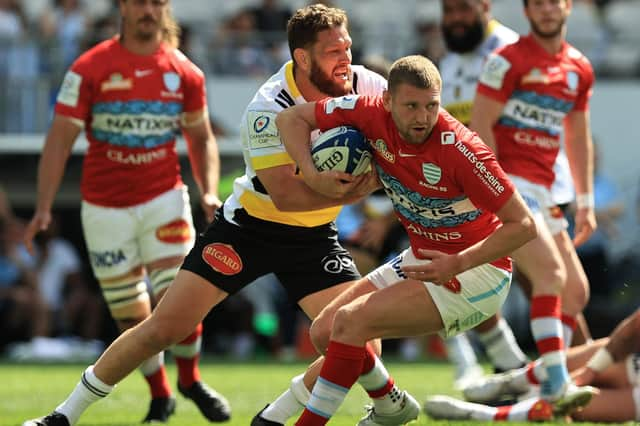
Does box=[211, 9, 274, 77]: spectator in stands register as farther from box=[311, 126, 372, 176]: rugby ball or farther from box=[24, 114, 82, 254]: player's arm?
box=[311, 126, 372, 176]: rugby ball

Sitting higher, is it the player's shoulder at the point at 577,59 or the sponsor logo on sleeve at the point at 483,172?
the sponsor logo on sleeve at the point at 483,172

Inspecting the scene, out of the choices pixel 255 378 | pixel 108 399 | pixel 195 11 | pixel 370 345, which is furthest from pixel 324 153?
pixel 195 11

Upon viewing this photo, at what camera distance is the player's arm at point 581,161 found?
8188 millimetres


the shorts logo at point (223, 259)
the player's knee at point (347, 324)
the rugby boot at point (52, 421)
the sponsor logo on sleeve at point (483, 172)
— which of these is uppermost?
the sponsor logo on sleeve at point (483, 172)

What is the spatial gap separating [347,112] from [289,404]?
144 cm

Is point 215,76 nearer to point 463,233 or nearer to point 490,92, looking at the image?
point 490,92

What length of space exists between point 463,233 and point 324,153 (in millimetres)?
706

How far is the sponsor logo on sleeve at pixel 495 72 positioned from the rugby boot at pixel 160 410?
2671mm

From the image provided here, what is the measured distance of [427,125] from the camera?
561 centimetres

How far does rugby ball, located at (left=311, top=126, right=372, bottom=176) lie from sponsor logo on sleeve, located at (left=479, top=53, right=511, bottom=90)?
2.23m

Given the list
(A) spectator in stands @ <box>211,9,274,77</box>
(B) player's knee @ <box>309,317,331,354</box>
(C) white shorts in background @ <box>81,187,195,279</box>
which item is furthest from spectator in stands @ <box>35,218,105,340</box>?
(B) player's knee @ <box>309,317,331,354</box>

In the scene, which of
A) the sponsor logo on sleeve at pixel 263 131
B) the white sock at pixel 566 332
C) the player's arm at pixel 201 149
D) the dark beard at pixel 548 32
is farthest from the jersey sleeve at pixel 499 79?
the sponsor logo on sleeve at pixel 263 131

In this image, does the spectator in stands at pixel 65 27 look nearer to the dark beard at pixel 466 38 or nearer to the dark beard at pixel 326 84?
the dark beard at pixel 466 38

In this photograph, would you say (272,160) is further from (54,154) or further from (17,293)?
(17,293)
